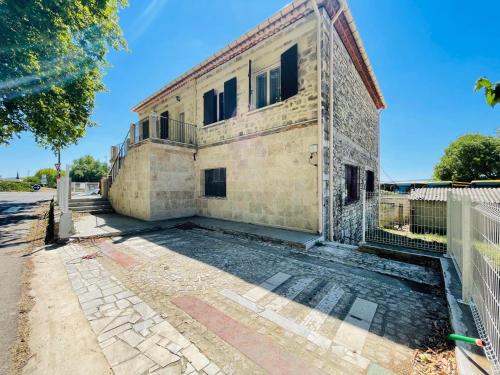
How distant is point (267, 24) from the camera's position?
698cm

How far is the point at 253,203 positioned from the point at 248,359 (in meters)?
6.00

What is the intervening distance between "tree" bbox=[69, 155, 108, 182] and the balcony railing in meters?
45.1

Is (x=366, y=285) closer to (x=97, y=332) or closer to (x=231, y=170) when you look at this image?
(x=97, y=332)

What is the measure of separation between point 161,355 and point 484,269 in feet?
11.4

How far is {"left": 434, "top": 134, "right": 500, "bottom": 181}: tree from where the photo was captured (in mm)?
25484

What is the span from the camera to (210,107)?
31.3 ft

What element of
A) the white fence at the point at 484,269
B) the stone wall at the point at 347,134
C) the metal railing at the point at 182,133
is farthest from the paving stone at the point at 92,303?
the metal railing at the point at 182,133

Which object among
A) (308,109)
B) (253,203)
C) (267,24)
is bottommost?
(253,203)

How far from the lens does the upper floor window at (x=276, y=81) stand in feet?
22.3

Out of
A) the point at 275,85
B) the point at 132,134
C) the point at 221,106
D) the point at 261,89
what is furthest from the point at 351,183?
the point at 132,134

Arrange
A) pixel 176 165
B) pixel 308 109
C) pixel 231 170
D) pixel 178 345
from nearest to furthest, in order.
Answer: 1. pixel 178 345
2. pixel 308 109
3. pixel 231 170
4. pixel 176 165

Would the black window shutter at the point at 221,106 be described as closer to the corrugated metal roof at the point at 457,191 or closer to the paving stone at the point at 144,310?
the paving stone at the point at 144,310

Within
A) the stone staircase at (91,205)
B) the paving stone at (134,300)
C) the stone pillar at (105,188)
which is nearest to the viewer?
the paving stone at (134,300)

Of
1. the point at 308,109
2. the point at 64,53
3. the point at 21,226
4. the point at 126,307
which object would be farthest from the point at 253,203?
the point at 21,226
